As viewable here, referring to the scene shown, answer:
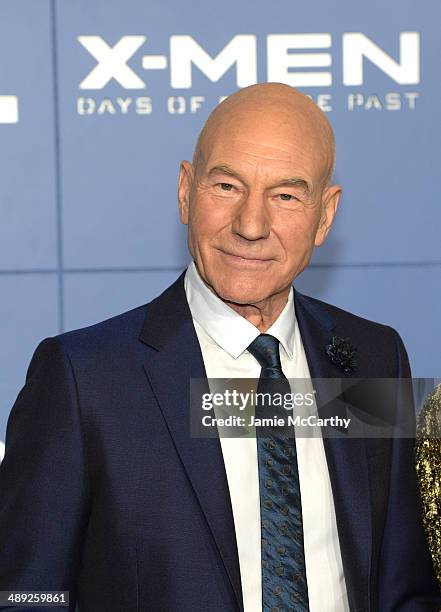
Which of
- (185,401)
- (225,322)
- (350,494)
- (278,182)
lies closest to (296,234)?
(278,182)

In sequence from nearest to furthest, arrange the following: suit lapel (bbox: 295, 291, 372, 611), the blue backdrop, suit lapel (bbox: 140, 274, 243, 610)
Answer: suit lapel (bbox: 140, 274, 243, 610)
suit lapel (bbox: 295, 291, 372, 611)
the blue backdrop

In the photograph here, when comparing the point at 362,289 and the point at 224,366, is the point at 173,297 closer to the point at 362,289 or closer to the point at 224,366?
the point at 224,366

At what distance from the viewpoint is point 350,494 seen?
204 cm

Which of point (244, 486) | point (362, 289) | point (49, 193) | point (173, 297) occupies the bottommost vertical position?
point (244, 486)

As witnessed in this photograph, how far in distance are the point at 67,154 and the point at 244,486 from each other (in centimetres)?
117

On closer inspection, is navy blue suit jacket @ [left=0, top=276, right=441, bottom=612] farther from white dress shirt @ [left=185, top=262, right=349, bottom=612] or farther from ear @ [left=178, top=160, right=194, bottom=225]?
ear @ [left=178, top=160, right=194, bottom=225]

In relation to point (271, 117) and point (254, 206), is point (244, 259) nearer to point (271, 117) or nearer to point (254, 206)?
point (254, 206)

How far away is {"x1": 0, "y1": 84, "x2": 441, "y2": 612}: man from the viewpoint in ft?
6.28

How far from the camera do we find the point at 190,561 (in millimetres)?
1905

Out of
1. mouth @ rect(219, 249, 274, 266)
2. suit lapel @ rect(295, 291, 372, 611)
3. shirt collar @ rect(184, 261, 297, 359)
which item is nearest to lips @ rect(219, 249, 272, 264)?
mouth @ rect(219, 249, 274, 266)

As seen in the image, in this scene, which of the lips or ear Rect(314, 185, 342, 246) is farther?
ear Rect(314, 185, 342, 246)

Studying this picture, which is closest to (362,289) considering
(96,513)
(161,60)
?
(161,60)

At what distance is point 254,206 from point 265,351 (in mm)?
311

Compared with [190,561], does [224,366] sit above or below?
above
